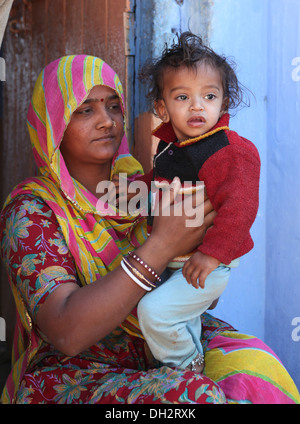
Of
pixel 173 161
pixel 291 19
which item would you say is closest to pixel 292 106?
pixel 291 19

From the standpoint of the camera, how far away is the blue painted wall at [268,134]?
2625 millimetres

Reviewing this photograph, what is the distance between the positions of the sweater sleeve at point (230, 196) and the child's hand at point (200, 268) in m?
0.03

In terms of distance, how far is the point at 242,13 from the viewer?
Answer: 2.73m

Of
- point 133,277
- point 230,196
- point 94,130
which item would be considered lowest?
point 133,277

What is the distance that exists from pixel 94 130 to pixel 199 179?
0.54 metres

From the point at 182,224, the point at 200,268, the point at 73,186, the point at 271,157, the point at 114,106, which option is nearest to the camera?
the point at 200,268

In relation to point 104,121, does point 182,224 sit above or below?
below

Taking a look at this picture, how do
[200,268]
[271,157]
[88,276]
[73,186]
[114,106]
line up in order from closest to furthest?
[200,268], [88,276], [73,186], [114,106], [271,157]

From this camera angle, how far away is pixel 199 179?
181cm

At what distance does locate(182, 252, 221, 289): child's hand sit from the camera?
1.63 meters

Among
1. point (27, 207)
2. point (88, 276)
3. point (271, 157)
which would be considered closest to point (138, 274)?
point (88, 276)

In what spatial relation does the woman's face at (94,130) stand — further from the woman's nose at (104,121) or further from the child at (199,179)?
the child at (199,179)

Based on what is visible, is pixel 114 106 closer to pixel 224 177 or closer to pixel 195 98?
pixel 195 98
